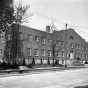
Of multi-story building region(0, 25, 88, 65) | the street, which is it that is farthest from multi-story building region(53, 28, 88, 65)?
the street

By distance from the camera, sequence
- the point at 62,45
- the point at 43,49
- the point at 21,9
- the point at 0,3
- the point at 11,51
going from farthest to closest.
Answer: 1. the point at 62,45
2. the point at 43,49
3. the point at 11,51
4. the point at 21,9
5. the point at 0,3

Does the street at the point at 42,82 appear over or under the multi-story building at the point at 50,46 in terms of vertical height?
under

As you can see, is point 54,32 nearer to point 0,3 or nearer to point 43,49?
point 43,49

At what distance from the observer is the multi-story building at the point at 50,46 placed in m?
34.2

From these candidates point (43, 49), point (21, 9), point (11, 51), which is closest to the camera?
point (21, 9)

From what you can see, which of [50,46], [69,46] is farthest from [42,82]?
[69,46]

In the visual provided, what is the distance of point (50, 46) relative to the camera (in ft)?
130

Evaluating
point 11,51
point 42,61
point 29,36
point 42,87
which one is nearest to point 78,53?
point 42,61

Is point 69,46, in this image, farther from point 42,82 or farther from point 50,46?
point 42,82

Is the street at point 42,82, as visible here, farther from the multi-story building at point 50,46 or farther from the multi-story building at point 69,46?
the multi-story building at point 69,46

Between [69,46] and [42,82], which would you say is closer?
[42,82]

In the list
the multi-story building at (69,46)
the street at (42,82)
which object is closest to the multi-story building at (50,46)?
the multi-story building at (69,46)

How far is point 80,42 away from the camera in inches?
1880

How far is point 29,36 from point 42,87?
85.4ft
